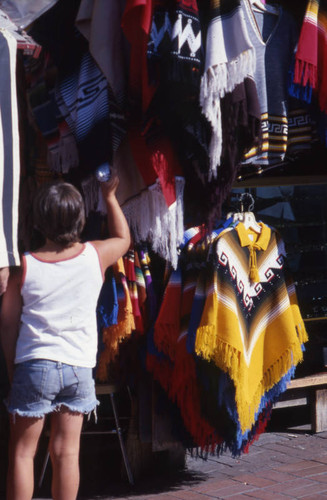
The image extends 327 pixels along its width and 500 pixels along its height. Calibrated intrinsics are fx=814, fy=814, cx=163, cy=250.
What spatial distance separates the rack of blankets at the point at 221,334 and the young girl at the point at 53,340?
38.5 inches

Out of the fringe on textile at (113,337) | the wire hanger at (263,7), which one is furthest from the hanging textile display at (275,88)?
the fringe on textile at (113,337)

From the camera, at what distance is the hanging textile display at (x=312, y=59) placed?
13.7 ft

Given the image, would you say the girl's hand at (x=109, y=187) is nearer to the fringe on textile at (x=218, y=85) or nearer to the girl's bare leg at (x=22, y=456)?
the fringe on textile at (x=218, y=85)

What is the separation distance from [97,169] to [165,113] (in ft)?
1.26

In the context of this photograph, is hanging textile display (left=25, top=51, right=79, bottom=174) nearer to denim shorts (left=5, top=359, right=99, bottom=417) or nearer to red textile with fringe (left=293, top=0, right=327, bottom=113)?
denim shorts (left=5, top=359, right=99, bottom=417)

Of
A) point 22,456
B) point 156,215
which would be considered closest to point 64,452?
point 22,456

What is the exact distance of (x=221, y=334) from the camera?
4.40 metres

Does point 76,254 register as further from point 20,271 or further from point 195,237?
point 195,237

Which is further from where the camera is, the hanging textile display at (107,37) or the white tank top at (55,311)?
the hanging textile display at (107,37)

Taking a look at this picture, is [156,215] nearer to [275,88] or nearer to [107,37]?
[107,37]

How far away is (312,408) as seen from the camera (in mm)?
5676

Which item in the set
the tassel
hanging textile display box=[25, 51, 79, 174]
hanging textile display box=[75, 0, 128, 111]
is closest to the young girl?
Result: hanging textile display box=[25, 51, 79, 174]

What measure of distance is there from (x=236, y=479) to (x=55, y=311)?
6.65 ft

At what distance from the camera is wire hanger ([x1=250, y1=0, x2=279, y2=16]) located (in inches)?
168
